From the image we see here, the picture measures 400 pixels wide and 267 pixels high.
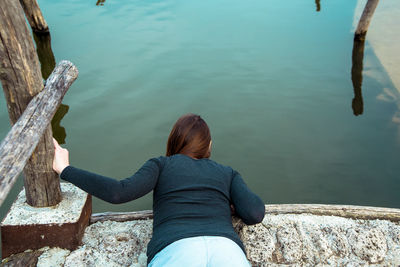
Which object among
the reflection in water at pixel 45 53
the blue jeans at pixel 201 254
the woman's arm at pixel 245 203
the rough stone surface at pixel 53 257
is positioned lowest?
the reflection in water at pixel 45 53

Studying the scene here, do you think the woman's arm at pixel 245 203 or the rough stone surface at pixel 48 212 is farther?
the rough stone surface at pixel 48 212

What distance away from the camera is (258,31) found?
32.6ft

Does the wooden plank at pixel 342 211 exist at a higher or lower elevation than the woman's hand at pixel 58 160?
lower

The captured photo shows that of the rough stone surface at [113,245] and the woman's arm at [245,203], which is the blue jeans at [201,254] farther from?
the rough stone surface at [113,245]

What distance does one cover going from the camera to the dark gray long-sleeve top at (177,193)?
8.11ft

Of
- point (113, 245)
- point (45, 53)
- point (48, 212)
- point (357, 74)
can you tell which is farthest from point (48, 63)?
point (357, 74)

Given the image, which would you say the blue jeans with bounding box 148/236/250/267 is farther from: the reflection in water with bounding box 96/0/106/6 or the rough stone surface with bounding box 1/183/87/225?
the reflection in water with bounding box 96/0/106/6

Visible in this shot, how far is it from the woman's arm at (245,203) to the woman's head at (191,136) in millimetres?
336

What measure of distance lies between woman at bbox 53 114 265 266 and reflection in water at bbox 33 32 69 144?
3.59 m

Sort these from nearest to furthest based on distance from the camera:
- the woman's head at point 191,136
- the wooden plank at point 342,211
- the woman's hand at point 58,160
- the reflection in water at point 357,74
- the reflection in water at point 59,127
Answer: the woman's head at point 191,136 < the woman's hand at point 58,160 < the wooden plank at point 342,211 < the reflection in water at point 59,127 < the reflection in water at point 357,74

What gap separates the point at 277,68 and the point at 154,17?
4172 mm

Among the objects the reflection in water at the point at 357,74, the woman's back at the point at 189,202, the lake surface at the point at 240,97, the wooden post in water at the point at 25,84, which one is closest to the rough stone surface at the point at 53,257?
the wooden post in water at the point at 25,84

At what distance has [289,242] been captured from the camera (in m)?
3.16

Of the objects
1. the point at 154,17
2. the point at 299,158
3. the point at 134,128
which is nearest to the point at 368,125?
the point at 299,158
